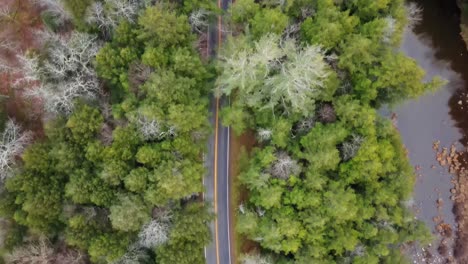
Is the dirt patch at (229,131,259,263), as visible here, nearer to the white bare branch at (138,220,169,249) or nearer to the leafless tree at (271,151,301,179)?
the leafless tree at (271,151,301,179)

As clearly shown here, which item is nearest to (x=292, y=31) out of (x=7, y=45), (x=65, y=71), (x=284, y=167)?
(x=284, y=167)

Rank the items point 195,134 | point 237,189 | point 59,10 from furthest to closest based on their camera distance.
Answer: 1. point 237,189
2. point 59,10
3. point 195,134

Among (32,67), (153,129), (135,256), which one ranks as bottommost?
(135,256)

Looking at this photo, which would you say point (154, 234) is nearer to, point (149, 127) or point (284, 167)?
point (149, 127)

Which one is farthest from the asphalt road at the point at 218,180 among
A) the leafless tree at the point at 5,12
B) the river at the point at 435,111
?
the river at the point at 435,111

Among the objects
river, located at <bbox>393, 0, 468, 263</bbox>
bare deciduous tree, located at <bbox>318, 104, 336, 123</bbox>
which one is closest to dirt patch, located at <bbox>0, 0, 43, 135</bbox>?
bare deciduous tree, located at <bbox>318, 104, 336, 123</bbox>

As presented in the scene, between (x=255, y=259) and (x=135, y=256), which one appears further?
(x=255, y=259)
